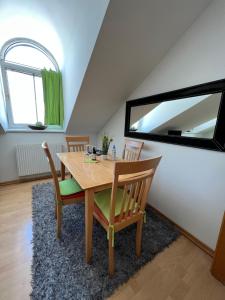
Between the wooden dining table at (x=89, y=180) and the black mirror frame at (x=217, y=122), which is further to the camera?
the black mirror frame at (x=217, y=122)

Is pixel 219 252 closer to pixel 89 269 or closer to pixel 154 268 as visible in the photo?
pixel 154 268

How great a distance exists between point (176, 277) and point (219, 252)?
15.9 inches

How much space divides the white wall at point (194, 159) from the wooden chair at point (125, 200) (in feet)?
2.20

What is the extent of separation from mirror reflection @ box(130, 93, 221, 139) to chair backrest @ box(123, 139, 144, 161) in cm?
27

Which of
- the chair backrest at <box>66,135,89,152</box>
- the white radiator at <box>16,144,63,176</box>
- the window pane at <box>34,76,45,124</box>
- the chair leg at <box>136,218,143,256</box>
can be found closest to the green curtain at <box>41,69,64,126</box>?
the window pane at <box>34,76,45,124</box>

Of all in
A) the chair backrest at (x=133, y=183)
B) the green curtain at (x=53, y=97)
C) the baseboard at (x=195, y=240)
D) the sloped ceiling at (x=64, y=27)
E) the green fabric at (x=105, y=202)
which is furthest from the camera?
the green curtain at (x=53, y=97)

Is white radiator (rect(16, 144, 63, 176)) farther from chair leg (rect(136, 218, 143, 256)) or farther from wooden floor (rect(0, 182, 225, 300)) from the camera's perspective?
chair leg (rect(136, 218, 143, 256))

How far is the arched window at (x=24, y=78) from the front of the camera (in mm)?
2352

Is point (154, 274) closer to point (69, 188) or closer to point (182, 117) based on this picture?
point (69, 188)

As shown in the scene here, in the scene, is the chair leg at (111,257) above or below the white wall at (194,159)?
below

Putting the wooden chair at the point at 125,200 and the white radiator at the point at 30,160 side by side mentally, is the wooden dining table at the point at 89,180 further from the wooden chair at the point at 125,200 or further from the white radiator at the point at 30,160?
the white radiator at the point at 30,160

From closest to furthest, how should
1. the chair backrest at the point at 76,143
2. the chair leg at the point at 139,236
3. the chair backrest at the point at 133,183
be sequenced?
the chair backrest at the point at 133,183
the chair leg at the point at 139,236
the chair backrest at the point at 76,143

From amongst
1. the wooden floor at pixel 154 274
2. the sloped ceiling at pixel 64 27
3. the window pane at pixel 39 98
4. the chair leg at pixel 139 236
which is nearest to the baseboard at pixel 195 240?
the wooden floor at pixel 154 274

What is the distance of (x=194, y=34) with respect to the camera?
1.43 metres
